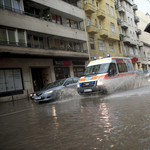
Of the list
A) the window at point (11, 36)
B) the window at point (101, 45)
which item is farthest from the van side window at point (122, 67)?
the window at point (101, 45)

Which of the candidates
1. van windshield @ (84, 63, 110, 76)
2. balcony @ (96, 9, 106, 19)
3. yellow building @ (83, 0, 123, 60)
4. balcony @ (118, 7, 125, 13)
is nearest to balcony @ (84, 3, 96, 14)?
yellow building @ (83, 0, 123, 60)

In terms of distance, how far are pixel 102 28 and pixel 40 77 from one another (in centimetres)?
1595

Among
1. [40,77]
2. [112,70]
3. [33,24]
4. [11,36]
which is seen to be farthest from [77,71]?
[112,70]

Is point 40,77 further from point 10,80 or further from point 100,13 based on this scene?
point 100,13

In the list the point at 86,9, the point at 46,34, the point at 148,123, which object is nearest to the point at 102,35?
the point at 86,9

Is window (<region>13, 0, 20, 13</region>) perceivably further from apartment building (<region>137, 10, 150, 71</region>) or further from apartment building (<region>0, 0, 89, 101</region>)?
apartment building (<region>137, 10, 150, 71</region>)

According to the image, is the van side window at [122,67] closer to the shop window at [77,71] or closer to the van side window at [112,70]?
the van side window at [112,70]

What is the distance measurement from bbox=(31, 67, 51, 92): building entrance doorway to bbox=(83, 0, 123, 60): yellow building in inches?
331

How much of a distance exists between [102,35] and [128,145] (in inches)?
1066

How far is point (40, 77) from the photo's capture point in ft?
66.1

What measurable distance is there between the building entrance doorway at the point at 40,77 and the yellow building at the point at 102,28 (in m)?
8.41

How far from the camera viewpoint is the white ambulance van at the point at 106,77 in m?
9.30

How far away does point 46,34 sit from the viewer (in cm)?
1877

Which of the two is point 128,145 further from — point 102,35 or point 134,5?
point 134,5
